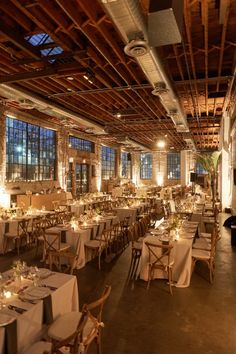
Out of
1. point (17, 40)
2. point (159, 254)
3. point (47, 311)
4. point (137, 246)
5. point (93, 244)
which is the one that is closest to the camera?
point (47, 311)

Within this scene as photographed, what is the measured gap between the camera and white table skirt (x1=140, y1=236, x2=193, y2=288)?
4.80 m

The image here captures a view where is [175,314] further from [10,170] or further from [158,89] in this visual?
[10,170]

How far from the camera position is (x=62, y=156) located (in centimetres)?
1424

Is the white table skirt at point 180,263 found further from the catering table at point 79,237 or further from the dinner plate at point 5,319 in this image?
the dinner plate at point 5,319

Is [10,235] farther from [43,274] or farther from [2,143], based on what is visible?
[2,143]

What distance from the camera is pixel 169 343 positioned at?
125 inches

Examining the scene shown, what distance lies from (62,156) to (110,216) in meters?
7.12

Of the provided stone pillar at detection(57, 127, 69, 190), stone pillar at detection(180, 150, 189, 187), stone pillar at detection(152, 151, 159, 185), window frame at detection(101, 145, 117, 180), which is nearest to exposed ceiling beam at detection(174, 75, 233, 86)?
stone pillar at detection(57, 127, 69, 190)

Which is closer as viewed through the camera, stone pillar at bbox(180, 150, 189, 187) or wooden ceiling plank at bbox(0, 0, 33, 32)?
wooden ceiling plank at bbox(0, 0, 33, 32)

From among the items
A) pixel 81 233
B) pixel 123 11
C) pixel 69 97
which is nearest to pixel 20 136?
pixel 69 97

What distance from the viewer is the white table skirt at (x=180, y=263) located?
189 inches

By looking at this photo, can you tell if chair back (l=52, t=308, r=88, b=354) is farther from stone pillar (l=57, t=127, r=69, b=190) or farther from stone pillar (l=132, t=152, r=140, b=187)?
stone pillar (l=132, t=152, r=140, b=187)

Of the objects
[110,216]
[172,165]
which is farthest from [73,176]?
[172,165]

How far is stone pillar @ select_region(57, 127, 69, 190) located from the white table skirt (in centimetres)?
975
